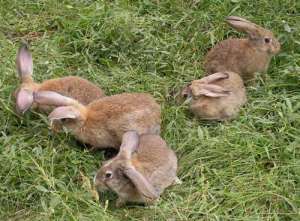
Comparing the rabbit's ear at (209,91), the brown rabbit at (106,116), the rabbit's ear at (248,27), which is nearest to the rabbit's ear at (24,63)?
the brown rabbit at (106,116)

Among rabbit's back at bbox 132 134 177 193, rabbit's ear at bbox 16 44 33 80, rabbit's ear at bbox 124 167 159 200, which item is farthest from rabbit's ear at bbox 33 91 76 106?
rabbit's ear at bbox 124 167 159 200

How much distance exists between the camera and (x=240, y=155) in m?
4.76

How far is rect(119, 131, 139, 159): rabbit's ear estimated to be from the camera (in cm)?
455

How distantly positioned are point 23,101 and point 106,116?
2.23 feet

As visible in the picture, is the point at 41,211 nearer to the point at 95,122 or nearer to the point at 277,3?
the point at 95,122

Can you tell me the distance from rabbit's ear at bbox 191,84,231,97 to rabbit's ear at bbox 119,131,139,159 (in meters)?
0.79

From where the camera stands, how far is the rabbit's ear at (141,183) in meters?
4.33

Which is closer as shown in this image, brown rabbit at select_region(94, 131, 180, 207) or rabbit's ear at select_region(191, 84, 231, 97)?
brown rabbit at select_region(94, 131, 180, 207)

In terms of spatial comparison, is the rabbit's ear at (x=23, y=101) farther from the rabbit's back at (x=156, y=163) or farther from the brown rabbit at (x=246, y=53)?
the brown rabbit at (x=246, y=53)

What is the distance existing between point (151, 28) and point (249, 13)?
953mm

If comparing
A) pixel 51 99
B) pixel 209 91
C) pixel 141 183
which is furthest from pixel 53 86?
pixel 141 183

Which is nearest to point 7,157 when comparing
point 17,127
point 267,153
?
Answer: point 17,127

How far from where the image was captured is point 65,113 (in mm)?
4848

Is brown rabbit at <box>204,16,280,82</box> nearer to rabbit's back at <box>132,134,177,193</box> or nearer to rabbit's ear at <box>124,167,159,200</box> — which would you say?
rabbit's back at <box>132,134,177,193</box>
